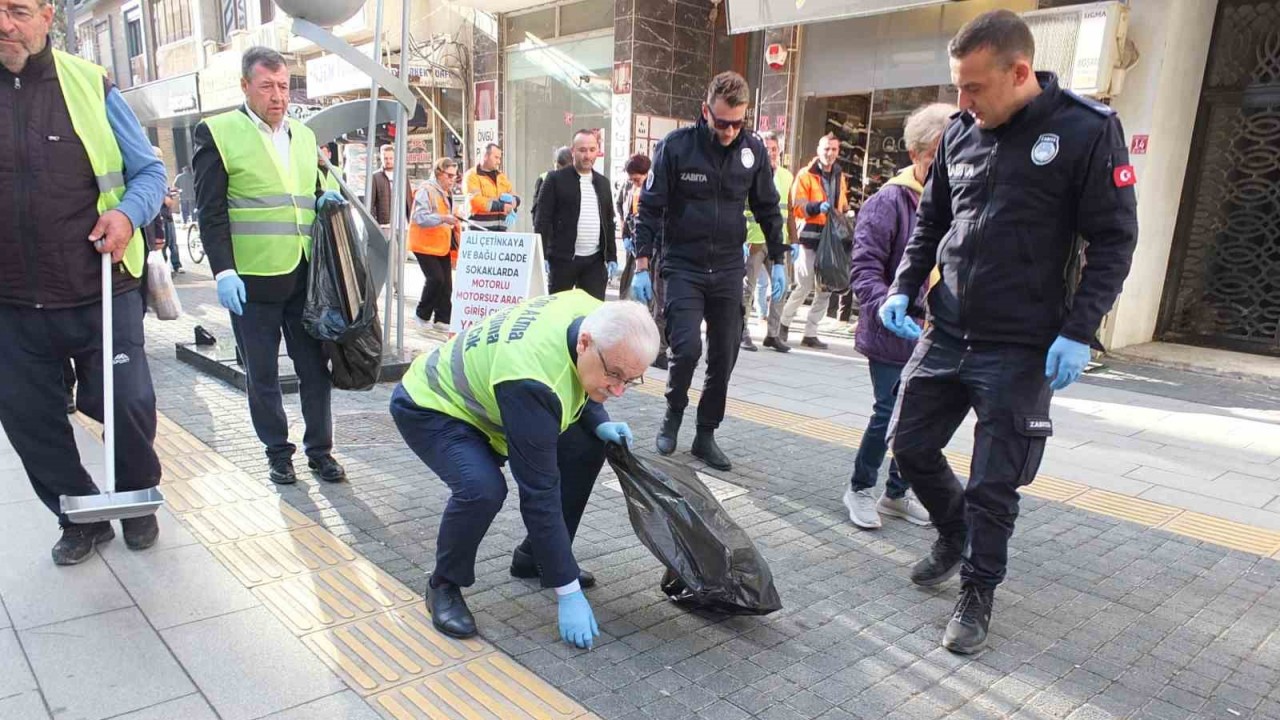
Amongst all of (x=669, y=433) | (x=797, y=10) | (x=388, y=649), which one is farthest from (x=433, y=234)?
(x=388, y=649)

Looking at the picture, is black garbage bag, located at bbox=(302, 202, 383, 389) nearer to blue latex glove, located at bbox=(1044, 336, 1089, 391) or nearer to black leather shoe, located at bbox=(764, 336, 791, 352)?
blue latex glove, located at bbox=(1044, 336, 1089, 391)

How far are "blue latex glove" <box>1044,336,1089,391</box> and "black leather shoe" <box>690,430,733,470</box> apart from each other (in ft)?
6.89

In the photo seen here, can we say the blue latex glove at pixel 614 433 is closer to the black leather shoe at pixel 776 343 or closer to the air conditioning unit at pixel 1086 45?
the black leather shoe at pixel 776 343

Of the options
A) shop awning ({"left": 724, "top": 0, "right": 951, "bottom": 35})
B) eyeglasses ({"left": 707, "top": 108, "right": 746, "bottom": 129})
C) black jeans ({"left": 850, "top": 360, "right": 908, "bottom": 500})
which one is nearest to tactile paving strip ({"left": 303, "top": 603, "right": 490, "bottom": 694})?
black jeans ({"left": 850, "top": 360, "right": 908, "bottom": 500})

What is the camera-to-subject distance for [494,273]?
5.95 meters

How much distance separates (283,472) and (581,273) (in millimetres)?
3260

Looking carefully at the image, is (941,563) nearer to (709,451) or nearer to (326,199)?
(709,451)

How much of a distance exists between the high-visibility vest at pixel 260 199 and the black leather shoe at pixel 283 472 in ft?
2.92

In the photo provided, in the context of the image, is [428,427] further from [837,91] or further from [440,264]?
[837,91]

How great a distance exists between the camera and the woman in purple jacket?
11.0 feet

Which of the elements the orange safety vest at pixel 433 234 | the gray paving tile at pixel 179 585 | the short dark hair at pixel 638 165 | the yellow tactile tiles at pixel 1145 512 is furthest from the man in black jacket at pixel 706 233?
the orange safety vest at pixel 433 234

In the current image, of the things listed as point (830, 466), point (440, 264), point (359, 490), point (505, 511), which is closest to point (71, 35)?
point (440, 264)

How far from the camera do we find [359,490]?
388cm

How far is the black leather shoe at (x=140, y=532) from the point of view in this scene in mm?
3172
